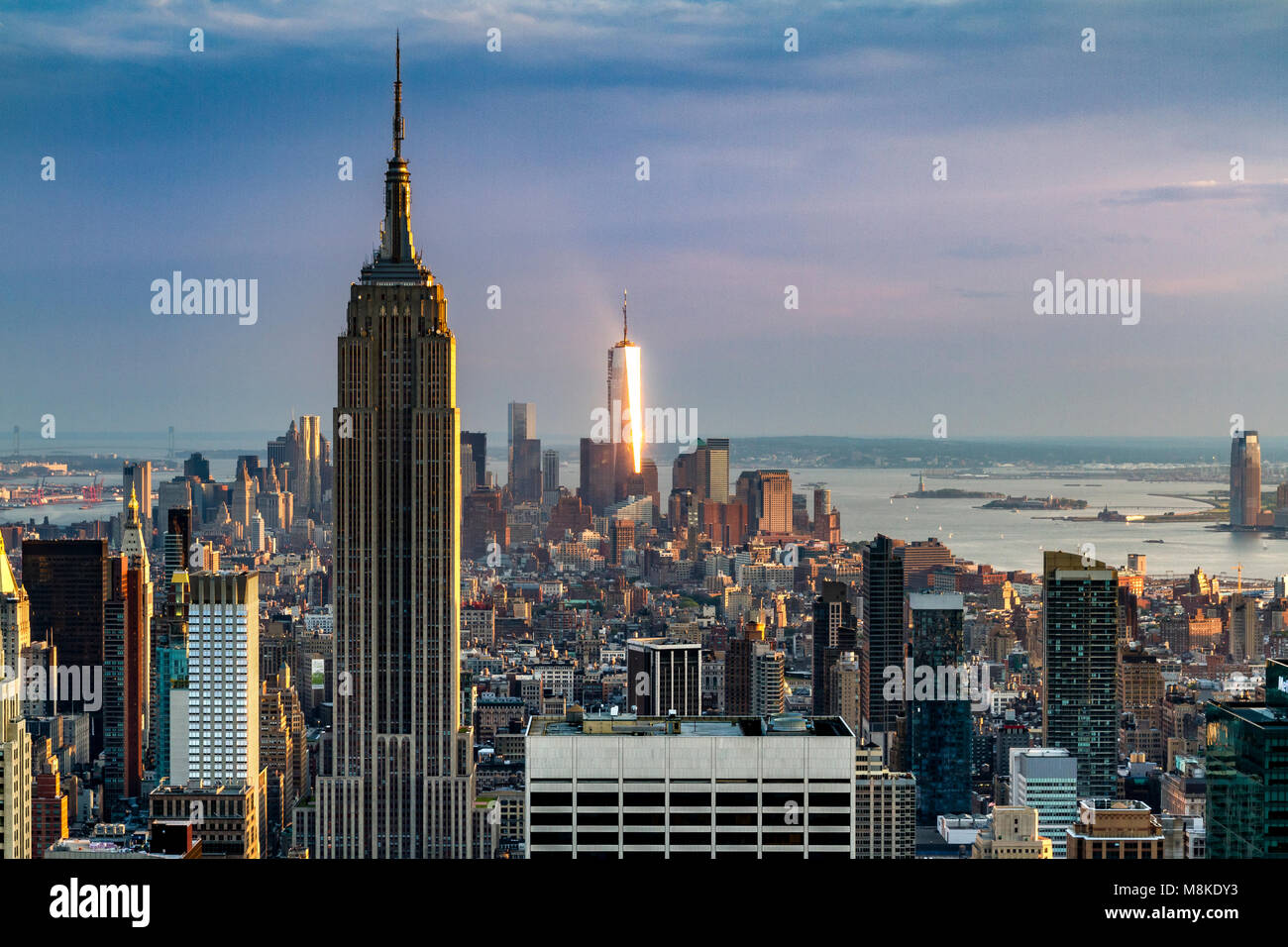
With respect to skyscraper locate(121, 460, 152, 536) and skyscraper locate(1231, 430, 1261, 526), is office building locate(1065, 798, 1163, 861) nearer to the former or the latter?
skyscraper locate(1231, 430, 1261, 526)

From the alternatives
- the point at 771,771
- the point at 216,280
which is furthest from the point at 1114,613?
the point at 216,280

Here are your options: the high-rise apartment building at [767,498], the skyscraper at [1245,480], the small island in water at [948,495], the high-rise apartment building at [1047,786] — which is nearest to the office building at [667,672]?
the high-rise apartment building at [767,498]

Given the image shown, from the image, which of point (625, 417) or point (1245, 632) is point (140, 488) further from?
point (1245, 632)

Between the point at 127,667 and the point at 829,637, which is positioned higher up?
the point at 829,637

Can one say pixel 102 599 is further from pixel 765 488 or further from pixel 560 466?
pixel 765 488

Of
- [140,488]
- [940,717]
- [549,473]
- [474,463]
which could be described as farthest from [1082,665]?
[140,488]

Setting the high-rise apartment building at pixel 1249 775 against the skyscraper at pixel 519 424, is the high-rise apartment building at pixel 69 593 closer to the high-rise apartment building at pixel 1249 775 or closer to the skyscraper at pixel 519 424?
the skyscraper at pixel 519 424
